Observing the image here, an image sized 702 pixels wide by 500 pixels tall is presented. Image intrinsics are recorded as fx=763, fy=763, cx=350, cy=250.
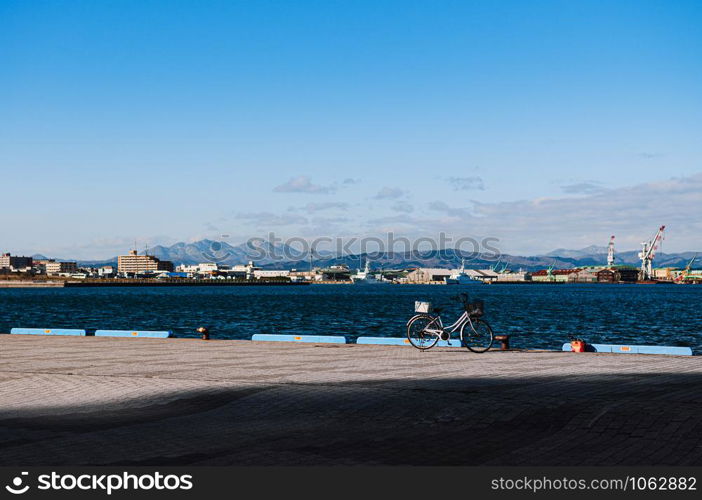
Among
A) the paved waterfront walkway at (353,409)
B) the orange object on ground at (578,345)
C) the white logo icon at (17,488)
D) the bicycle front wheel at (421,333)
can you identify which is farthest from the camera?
the orange object on ground at (578,345)

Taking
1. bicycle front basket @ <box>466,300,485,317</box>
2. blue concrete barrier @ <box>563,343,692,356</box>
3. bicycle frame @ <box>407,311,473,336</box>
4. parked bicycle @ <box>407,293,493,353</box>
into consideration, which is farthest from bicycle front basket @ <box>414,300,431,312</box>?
blue concrete barrier @ <box>563,343,692,356</box>

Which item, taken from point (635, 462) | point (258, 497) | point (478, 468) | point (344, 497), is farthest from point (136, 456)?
point (635, 462)

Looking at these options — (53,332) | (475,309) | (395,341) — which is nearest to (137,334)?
(53,332)

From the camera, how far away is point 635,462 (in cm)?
854

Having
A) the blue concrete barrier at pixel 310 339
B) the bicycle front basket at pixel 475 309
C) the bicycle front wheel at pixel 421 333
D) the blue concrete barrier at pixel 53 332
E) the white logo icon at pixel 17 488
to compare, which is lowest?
the blue concrete barrier at pixel 53 332

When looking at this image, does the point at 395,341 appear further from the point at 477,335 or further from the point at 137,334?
the point at 137,334

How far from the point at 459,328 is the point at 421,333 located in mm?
1391

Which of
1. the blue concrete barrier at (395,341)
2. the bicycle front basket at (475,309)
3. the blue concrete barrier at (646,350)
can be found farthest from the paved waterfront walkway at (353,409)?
the blue concrete barrier at (395,341)

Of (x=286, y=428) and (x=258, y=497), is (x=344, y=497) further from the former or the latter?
(x=286, y=428)

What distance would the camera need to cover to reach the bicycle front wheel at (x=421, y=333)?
21.5 meters

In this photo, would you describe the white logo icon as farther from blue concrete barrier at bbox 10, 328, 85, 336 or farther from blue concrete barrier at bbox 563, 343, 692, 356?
blue concrete barrier at bbox 10, 328, 85, 336

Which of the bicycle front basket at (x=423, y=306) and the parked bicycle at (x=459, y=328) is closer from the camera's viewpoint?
the parked bicycle at (x=459, y=328)

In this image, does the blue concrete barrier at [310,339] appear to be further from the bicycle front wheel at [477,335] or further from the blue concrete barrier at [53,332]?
the blue concrete barrier at [53,332]

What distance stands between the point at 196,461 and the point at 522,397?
6.39m
